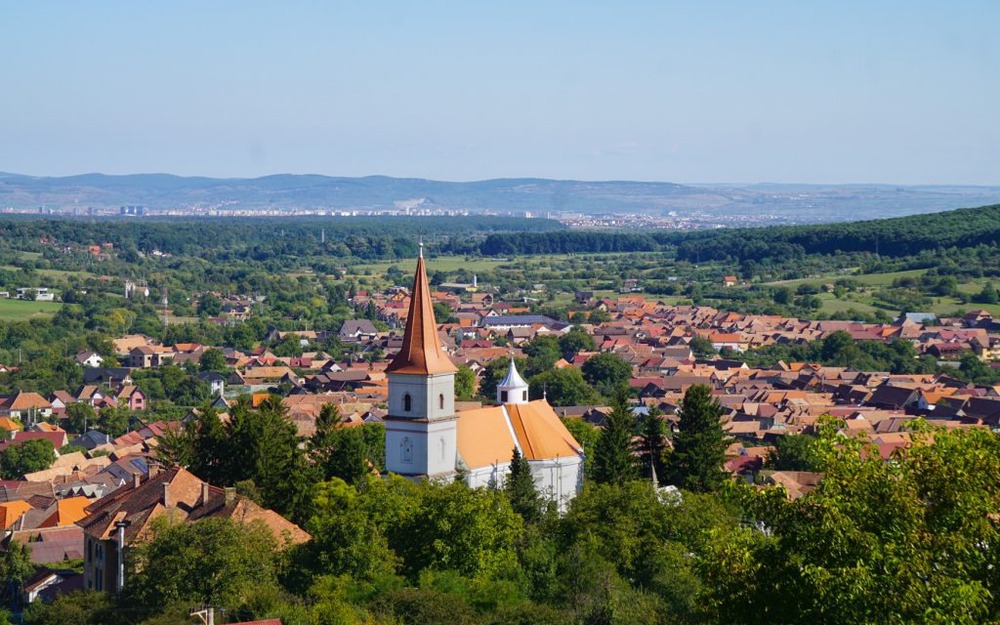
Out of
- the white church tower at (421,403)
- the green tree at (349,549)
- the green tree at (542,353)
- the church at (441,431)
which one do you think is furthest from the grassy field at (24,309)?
the green tree at (349,549)

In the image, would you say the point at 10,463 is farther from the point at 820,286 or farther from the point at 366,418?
the point at 820,286

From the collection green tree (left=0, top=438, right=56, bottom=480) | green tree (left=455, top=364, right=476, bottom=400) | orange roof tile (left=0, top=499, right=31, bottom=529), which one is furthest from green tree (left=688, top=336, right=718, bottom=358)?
A: orange roof tile (left=0, top=499, right=31, bottom=529)

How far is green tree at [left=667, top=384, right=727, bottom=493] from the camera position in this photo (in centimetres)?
4875

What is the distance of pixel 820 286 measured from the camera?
544ft

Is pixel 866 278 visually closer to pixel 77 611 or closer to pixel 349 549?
pixel 349 549

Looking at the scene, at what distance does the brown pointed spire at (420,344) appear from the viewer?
1821 inches

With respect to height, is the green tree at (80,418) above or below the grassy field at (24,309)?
above

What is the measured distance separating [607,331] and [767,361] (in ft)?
69.6

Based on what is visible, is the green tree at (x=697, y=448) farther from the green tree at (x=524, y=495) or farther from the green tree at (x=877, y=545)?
the green tree at (x=877, y=545)

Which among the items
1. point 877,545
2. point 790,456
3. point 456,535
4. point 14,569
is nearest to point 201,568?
point 456,535

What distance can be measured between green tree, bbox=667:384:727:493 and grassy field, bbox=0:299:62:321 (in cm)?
10086

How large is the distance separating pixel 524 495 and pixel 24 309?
373 feet

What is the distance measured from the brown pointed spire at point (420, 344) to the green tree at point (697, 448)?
7417 mm

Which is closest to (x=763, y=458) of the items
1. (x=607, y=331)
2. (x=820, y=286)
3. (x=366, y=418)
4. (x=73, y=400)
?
(x=366, y=418)
